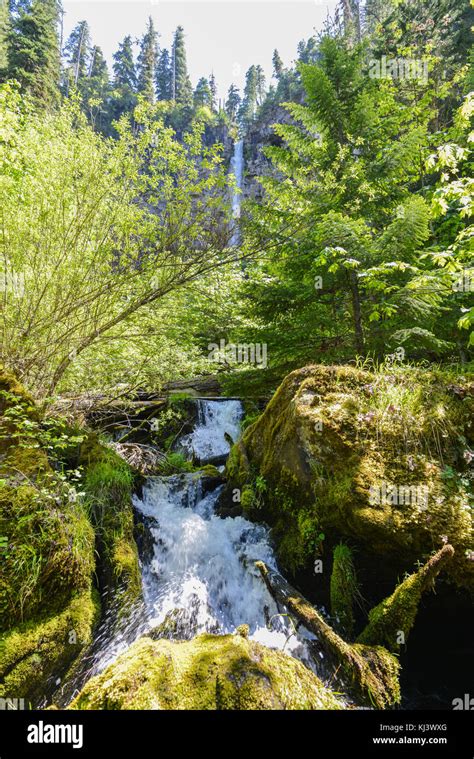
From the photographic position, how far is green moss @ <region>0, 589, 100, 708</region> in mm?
2561

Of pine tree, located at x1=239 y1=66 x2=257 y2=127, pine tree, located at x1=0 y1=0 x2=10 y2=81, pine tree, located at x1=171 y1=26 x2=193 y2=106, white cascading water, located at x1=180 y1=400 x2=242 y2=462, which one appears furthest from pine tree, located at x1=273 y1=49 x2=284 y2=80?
white cascading water, located at x1=180 y1=400 x2=242 y2=462

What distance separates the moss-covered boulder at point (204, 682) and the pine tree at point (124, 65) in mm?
74428

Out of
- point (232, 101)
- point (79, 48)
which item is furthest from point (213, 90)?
point (79, 48)

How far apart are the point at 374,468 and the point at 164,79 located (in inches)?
3116

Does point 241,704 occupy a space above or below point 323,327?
below

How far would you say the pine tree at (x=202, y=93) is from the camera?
2202 inches

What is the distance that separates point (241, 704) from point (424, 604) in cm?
233

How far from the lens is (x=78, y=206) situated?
4.59 metres

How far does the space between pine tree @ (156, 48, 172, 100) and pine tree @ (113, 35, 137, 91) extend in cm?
494

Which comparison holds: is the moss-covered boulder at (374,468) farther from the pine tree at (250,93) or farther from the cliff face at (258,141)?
the pine tree at (250,93)

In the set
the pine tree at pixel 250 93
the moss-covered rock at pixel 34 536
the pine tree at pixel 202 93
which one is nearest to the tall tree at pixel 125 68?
the pine tree at pixel 202 93

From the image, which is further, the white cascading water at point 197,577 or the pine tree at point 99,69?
the pine tree at point 99,69
